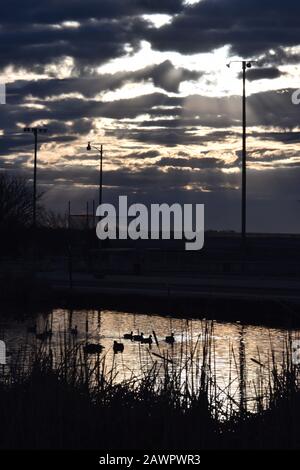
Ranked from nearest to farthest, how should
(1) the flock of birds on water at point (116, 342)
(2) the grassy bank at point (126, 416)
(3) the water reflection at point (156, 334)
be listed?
(2) the grassy bank at point (126, 416) < (1) the flock of birds on water at point (116, 342) < (3) the water reflection at point (156, 334)

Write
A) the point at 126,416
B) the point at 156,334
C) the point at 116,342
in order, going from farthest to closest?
the point at 156,334 → the point at 116,342 → the point at 126,416

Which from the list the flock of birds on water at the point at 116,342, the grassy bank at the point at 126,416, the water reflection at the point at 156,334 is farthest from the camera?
Answer: the water reflection at the point at 156,334

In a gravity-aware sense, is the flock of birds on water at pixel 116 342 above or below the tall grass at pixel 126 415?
above

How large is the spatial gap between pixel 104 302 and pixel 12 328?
28.9 ft

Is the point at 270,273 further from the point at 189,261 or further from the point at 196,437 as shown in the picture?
the point at 196,437

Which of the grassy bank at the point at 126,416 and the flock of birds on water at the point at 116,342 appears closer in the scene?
the grassy bank at the point at 126,416

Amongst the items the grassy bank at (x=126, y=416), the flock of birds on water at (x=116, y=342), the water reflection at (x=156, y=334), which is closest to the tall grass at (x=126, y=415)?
the grassy bank at (x=126, y=416)

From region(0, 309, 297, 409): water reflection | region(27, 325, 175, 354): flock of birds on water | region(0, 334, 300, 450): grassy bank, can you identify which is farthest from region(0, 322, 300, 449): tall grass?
region(0, 309, 297, 409): water reflection

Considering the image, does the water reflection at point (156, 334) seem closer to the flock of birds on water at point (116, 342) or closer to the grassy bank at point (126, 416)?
the flock of birds on water at point (116, 342)

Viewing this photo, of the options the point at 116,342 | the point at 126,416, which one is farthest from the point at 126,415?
the point at 116,342

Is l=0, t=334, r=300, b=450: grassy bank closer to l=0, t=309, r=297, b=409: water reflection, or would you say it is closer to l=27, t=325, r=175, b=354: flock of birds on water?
l=27, t=325, r=175, b=354: flock of birds on water

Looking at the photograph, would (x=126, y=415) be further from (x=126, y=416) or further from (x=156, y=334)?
(x=156, y=334)

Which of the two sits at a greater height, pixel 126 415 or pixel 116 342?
pixel 116 342
